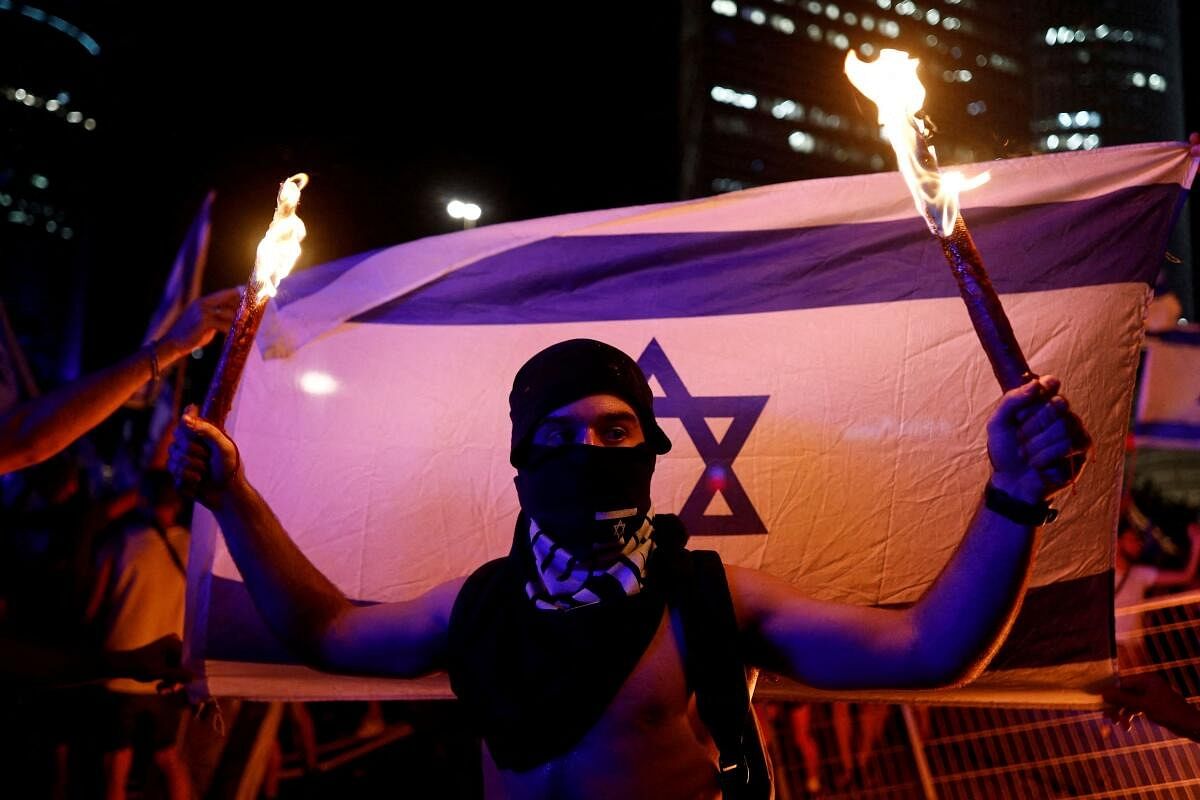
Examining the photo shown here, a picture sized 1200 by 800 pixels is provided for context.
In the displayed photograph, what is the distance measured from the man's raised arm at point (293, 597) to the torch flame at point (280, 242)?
44 cm

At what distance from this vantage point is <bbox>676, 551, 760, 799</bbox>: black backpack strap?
68.9 inches

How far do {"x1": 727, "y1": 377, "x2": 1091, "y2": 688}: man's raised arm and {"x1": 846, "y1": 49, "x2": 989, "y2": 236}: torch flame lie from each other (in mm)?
A: 418

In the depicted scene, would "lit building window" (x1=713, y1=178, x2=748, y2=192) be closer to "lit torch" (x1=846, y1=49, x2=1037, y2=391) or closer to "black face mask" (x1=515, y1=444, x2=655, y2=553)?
"lit torch" (x1=846, y1=49, x2=1037, y2=391)

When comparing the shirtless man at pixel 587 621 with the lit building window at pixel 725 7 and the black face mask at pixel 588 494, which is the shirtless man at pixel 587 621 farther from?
the lit building window at pixel 725 7

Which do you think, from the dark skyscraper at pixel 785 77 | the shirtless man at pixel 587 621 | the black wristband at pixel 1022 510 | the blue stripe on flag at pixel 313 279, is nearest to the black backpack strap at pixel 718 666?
the shirtless man at pixel 587 621

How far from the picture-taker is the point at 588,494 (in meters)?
1.91

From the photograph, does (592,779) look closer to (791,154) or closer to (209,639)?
(209,639)

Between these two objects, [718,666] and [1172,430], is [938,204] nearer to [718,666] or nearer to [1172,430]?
[718,666]

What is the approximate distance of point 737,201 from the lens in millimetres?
3303

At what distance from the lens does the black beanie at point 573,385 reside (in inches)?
79.3

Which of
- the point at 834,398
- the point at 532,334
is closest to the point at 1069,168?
the point at 834,398

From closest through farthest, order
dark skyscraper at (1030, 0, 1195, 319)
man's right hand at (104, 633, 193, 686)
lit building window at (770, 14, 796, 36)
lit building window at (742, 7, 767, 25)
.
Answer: man's right hand at (104, 633, 193, 686), dark skyscraper at (1030, 0, 1195, 319), lit building window at (742, 7, 767, 25), lit building window at (770, 14, 796, 36)

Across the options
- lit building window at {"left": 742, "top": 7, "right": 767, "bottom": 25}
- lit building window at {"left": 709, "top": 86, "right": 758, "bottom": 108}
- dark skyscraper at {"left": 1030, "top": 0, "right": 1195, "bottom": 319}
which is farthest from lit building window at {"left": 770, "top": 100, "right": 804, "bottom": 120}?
dark skyscraper at {"left": 1030, "top": 0, "right": 1195, "bottom": 319}

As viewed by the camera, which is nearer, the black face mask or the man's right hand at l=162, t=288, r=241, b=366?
the black face mask
